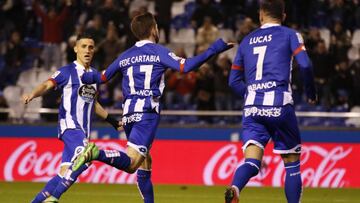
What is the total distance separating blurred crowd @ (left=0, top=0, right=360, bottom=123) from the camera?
17.4 m

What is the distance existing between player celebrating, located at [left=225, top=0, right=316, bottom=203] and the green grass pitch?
142 inches

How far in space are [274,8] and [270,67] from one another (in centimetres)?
61

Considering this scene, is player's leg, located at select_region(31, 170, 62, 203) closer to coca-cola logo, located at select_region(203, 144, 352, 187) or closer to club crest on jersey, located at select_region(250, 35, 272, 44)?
club crest on jersey, located at select_region(250, 35, 272, 44)

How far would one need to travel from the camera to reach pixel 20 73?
19.5 m

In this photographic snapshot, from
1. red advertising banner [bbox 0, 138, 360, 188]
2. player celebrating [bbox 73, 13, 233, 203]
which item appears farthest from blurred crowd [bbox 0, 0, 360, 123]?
player celebrating [bbox 73, 13, 233, 203]

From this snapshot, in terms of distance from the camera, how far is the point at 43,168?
16.4 meters

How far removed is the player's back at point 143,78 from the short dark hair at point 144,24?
119mm

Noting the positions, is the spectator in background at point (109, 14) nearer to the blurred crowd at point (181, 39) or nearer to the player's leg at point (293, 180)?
the blurred crowd at point (181, 39)

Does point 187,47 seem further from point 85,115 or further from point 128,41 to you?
point 85,115

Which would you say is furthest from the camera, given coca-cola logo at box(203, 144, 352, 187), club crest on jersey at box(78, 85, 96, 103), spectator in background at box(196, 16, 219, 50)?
spectator in background at box(196, 16, 219, 50)

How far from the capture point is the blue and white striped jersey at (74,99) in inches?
402

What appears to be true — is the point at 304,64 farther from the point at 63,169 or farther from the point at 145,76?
the point at 63,169

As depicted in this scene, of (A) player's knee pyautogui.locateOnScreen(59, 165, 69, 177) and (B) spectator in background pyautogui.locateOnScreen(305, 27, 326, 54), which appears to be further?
(B) spectator in background pyautogui.locateOnScreen(305, 27, 326, 54)

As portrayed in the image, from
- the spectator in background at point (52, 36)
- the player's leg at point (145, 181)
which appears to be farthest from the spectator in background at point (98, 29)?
the player's leg at point (145, 181)
